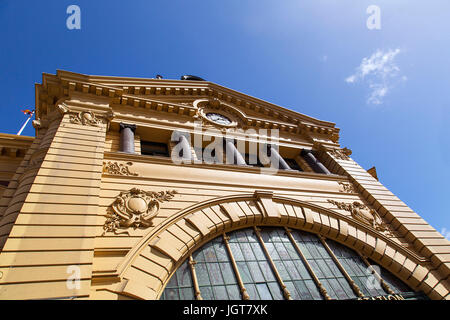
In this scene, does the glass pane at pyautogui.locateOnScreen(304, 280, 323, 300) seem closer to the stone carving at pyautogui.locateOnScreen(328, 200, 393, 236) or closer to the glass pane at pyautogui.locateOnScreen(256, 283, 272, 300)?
the glass pane at pyautogui.locateOnScreen(256, 283, 272, 300)

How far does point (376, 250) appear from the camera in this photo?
909 centimetres

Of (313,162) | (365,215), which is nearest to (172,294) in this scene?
(365,215)

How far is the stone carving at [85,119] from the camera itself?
9416mm

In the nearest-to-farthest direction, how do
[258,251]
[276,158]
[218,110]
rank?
[258,251] → [276,158] → [218,110]

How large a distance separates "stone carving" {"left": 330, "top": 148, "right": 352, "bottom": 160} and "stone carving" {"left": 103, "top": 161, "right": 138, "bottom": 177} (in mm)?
11727

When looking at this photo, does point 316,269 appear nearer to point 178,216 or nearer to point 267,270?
point 267,270

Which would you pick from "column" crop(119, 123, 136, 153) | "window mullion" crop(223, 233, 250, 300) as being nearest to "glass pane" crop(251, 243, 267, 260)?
"window mullion" crop(223, 233, 250, 300)

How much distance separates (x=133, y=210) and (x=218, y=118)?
928 cm

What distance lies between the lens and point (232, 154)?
12.5 metres

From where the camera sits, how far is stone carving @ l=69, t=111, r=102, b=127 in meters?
9.42
